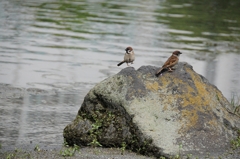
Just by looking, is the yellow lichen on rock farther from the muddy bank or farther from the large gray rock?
the muddy bank

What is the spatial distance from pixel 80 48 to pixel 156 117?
9946 millimetres

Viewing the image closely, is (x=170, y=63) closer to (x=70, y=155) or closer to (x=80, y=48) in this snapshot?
(x=70, y=155)

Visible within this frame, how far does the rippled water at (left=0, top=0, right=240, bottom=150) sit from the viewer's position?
11.2 m

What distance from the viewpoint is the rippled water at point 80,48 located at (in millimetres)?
11188

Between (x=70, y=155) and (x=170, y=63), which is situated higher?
(x=170, y=63)

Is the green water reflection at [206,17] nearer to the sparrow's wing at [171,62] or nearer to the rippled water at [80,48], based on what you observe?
the rippled water at [80,48]

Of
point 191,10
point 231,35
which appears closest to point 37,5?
point 191,10

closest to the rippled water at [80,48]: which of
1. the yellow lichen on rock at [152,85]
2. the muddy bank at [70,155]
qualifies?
the muddy bank at [70,155]

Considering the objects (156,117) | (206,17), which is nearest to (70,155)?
(156,117)

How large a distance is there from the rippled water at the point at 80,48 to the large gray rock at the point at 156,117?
903mm

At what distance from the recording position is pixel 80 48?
715 inches

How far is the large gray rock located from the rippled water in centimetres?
90

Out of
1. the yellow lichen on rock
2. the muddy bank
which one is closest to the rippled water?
the muddy bank

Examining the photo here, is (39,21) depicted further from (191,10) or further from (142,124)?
(142,124)
